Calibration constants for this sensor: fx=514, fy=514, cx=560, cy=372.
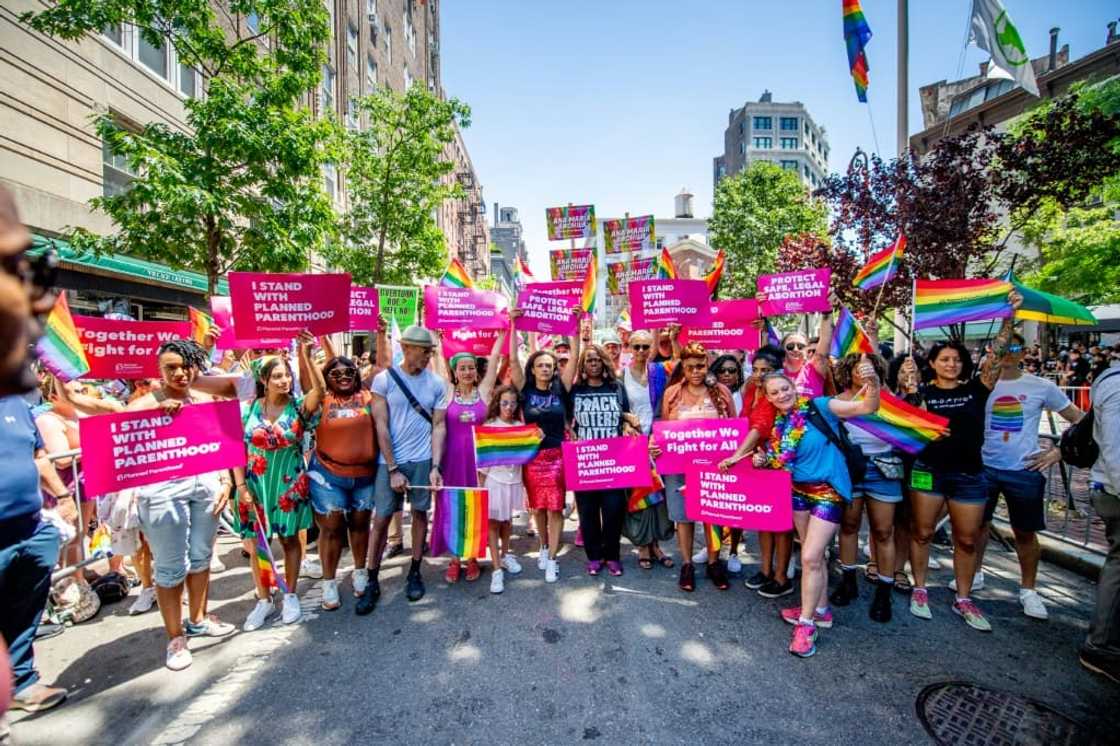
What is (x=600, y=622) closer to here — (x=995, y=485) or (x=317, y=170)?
(x=995, y=485)

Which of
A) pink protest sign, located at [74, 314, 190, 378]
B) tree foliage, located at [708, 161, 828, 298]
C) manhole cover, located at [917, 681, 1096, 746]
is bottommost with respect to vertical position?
manhole cover, located at [917, 681, 1096, 746]

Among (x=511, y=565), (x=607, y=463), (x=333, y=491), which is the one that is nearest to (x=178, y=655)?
(x=333, y=491)

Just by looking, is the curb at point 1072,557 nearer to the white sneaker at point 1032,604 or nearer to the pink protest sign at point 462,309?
the white sneaker at point 1032,604

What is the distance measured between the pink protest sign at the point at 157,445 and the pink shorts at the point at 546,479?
234 centimetres

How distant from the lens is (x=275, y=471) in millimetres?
4066

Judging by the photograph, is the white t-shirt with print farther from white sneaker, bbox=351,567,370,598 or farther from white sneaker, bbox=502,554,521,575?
white sneaker, bbox=351,567,370,598

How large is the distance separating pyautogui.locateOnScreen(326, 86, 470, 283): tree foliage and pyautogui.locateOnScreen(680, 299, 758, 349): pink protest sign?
11117 mm

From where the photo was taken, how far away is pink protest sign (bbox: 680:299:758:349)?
6129 mm

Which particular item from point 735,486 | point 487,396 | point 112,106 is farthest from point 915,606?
point 112,106

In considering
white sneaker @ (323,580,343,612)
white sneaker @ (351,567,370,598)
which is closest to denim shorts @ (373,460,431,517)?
white sneaker @ (351,567,370,598)

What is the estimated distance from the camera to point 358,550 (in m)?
4.46

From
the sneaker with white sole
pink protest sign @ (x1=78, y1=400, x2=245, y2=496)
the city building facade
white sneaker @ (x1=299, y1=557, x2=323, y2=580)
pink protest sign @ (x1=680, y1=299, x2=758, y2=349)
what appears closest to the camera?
pink protest sign @ (x1=78, y1=400, x2=245, y2=496)

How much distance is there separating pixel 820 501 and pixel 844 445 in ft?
1.57

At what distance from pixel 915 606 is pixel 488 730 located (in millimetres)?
3411
